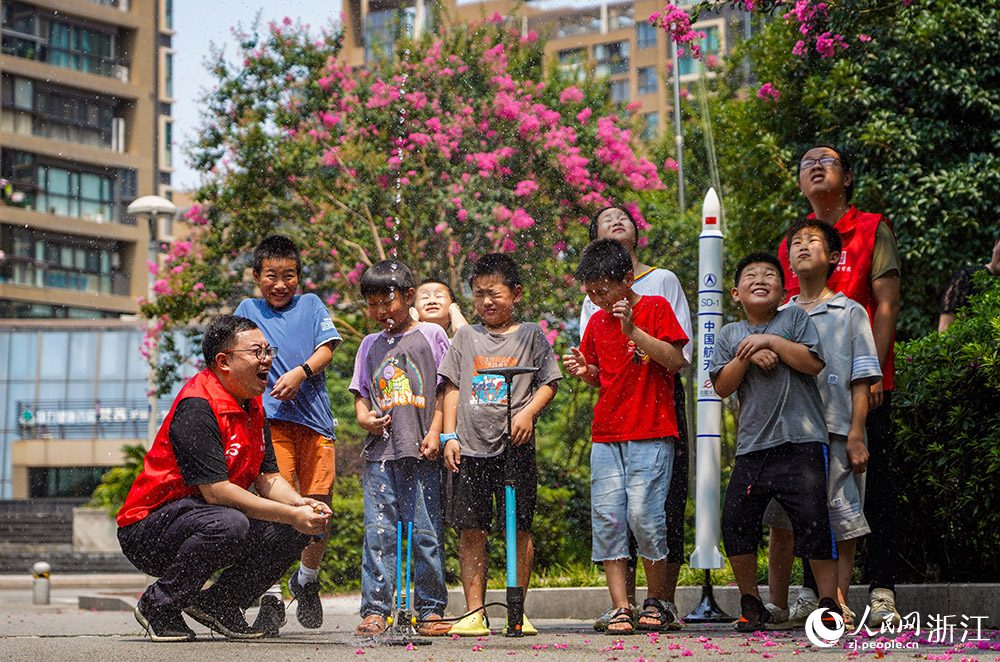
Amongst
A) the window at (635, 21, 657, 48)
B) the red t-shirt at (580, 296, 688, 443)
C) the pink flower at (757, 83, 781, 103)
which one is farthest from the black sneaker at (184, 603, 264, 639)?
the window at (635, 21, 657, 48)

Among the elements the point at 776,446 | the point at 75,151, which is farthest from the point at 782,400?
the point at 75,151

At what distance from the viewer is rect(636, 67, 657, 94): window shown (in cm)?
5584

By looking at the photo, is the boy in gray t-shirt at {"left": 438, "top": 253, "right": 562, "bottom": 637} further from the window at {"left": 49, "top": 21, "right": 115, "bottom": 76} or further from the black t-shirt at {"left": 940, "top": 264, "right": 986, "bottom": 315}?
the window at {"left": 49, "top": 21, "right": 115, "bottom": 76}

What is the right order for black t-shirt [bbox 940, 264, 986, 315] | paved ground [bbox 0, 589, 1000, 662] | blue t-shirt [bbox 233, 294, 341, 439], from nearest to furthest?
1. paved ground [bbox 0, 589, 1000, 662]
2. blue t-shirt [bbox 233, 294, 341, 439]
3. black t-shirt [bbox 940, 264, 986, 315]

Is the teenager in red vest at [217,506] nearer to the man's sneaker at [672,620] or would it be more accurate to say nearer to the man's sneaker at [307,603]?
the man's sneaker at [307,603]

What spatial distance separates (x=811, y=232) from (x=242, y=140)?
9.02 m

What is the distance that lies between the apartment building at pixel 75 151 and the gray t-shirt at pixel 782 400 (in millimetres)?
43659

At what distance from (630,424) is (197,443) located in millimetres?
1785

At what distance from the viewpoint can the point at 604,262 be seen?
5.15 m

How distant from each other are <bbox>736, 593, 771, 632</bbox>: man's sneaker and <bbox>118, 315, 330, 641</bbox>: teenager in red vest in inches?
68.5

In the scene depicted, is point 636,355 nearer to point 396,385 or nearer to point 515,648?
point 396,385

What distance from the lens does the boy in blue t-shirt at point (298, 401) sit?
5.56 m

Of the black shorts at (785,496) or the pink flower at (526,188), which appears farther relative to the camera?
the pink flower at (526,188)

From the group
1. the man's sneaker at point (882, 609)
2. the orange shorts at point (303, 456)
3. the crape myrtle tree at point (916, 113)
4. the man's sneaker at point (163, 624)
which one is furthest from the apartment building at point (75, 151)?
the man's sneaker at point (882, 609)
